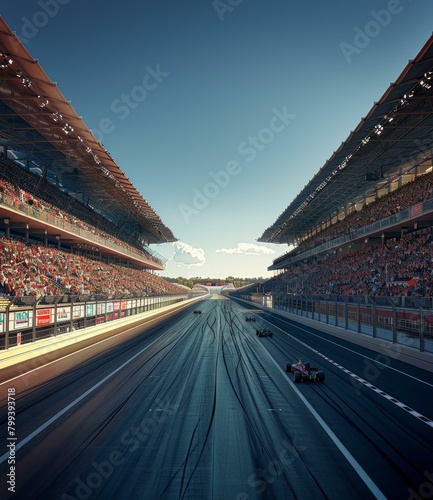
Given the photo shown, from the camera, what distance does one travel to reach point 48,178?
37.6 meters

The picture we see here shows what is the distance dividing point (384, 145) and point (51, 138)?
87.7 ft

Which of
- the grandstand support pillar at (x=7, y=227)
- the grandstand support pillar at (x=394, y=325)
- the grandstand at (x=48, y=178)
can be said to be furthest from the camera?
the grandstand support pillar at (x=7, y=227)

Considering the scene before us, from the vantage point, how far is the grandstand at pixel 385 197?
2116cm

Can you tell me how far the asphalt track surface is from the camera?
4395 mm

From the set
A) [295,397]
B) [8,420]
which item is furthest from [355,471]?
[8,420]

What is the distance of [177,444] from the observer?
18.1 feet

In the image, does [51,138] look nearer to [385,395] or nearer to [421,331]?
[421,331]

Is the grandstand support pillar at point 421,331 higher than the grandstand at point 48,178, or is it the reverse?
the grandstand at point 48,178

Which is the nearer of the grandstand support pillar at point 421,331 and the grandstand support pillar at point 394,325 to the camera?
the grandstand support pillar at point 421,331

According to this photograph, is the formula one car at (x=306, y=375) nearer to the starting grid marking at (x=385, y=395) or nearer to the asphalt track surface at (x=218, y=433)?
the asphalt track surface at (x=218, y=433)

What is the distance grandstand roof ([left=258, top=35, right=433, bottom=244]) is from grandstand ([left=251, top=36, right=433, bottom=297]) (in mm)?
58

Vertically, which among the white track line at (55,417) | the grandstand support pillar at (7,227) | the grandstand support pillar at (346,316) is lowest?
the white track line at (55,417)

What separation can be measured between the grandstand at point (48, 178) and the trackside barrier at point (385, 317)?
18563 millimetres

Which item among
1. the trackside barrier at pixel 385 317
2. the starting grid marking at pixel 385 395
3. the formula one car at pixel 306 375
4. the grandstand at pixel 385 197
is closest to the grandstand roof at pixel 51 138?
the formula one car at pixel 306 375
